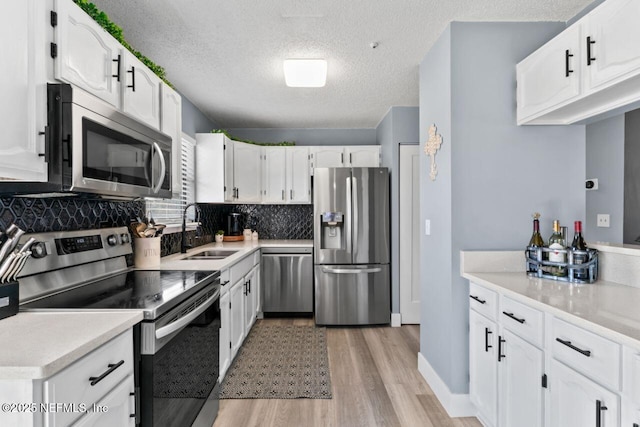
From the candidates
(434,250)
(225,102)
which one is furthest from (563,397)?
(225,102)

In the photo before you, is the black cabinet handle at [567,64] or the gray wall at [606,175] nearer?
the black cabinet handle at [567,64]

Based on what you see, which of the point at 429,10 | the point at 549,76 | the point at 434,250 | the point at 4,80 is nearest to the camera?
the point at 4,80

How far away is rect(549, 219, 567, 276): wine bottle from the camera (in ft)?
6.20

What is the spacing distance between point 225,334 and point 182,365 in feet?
3.37

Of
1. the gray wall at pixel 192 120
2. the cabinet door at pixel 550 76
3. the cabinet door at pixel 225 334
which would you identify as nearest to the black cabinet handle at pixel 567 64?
the cabinet door at pixel 550 76

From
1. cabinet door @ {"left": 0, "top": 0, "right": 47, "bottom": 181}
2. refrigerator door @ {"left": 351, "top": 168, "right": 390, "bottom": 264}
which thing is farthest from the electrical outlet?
cabinet door @ {"left": 0, "top": 0, "right": 47, "bottom": 181}

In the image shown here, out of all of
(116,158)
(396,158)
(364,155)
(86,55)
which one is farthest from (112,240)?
(364,155)

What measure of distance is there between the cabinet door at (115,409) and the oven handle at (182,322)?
18 cm

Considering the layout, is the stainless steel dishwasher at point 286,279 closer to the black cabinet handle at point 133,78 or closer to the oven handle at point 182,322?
the oven handle at point 182,322

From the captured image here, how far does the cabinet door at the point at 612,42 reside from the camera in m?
1.42

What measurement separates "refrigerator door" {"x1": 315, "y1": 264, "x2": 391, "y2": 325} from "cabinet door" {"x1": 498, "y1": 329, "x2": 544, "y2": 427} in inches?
85.9

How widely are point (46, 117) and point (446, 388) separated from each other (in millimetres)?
2568

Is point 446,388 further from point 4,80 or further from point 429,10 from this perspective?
point 4,80

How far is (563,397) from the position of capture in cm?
136
